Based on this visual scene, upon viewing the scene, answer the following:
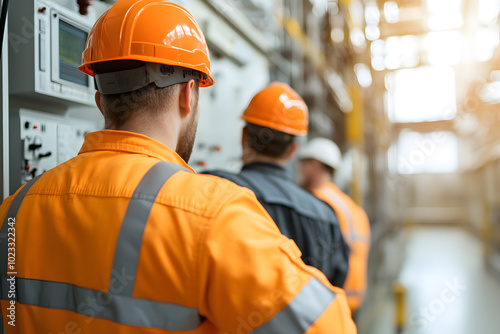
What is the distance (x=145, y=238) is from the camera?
0.81 m

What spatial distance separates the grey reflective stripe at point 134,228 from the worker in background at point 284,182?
3.14 feet

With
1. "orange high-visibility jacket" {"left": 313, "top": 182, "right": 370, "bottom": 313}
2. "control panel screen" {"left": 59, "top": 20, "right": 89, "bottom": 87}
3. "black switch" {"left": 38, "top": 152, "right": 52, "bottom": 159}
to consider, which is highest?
"control panel screen" {"left": 59, "top": 20, "right": 89, "bottom": 87}

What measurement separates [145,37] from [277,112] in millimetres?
1263

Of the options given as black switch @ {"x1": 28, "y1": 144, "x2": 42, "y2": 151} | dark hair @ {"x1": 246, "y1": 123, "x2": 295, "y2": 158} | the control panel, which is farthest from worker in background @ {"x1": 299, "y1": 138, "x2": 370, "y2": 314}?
black switch @ {"x1": 28, "y1": 144, "x2": 42, "y2": 151}

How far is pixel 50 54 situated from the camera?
163cm

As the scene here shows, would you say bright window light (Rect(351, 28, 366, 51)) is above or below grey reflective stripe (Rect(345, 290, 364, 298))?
above

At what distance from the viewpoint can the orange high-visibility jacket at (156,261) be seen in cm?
79

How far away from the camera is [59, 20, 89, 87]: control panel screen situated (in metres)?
1.70

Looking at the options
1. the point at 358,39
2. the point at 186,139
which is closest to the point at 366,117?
the point at 358,39

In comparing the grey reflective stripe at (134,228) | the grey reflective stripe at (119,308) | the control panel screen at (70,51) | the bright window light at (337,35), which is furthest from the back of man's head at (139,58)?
the bright window light at (337,35)

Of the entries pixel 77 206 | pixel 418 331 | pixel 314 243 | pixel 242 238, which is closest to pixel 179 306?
pixel 242 238

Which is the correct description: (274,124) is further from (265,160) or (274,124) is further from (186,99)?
(186,99)

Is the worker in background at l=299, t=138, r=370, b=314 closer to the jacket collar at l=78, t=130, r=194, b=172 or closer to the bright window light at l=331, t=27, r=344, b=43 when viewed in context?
the jacket collar at l=78, t=130, r=194, b=172

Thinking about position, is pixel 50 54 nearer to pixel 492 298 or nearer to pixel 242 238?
pixel 242 238
